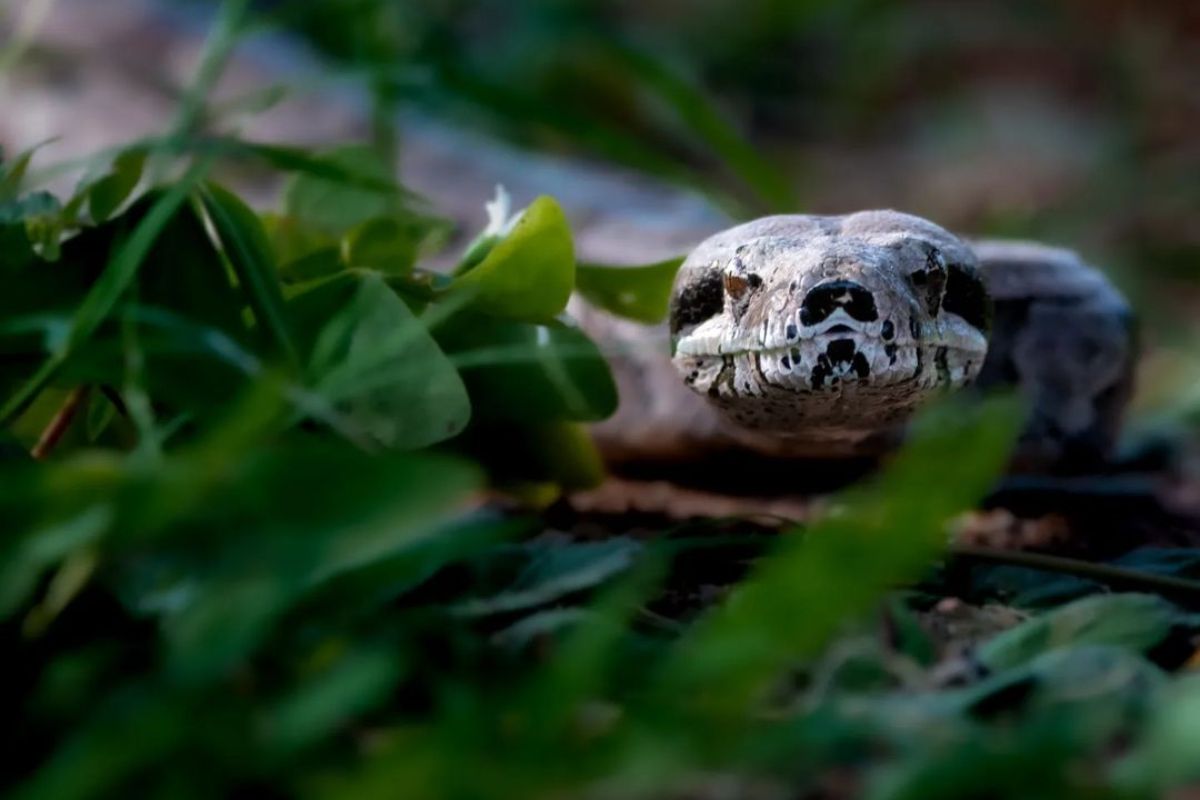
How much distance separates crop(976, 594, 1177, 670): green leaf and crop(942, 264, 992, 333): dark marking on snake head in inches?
26.9

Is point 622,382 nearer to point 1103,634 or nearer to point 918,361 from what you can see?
point 918,361

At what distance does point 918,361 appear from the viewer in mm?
1789

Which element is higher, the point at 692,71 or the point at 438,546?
the point at 692,71

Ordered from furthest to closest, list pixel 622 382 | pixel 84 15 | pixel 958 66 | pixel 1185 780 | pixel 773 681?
pixel 958 66, pixel 84 15, pixel 622 382, pixel 773 681, pixel 1185 780

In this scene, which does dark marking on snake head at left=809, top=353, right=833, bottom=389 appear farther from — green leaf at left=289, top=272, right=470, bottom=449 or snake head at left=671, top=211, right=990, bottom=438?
green leaf at left=289, top=272, right=470, bottom=449

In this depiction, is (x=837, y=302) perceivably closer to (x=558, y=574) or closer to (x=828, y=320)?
(x=828, y=320)

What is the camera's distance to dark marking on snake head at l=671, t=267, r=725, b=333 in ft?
6.46

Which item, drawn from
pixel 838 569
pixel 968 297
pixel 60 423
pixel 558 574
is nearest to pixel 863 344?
pixel 968 297

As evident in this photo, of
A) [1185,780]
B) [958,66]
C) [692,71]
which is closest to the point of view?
[1185,780]

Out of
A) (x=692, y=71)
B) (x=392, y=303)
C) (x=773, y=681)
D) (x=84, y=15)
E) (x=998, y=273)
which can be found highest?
(x=692, y=71)

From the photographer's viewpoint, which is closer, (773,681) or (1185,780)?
(1185,780)

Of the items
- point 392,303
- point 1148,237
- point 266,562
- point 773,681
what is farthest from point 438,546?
point 1148,237

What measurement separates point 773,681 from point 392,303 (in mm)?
608

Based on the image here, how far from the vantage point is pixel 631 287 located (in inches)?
73.9
